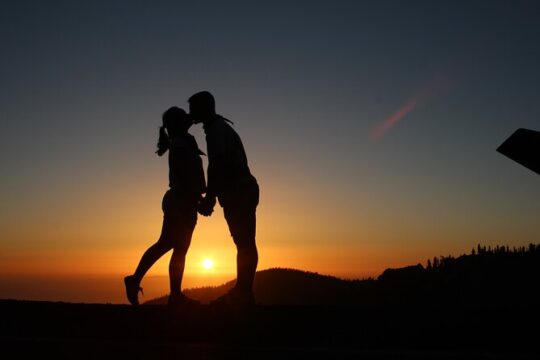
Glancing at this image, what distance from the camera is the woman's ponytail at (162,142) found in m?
7.62

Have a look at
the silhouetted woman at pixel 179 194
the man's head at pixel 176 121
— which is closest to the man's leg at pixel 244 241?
the silhouetted woman at pixel 179 194

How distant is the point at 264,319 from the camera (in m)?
4.94

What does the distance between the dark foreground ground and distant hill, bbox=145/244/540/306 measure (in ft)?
175

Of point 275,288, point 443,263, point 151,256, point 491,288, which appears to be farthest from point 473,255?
point 151,256

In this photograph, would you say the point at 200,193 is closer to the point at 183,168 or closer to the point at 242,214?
the point at 183,168

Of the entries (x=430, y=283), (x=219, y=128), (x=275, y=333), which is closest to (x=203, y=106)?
(x=219, y=128)

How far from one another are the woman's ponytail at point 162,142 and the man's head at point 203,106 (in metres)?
0.71

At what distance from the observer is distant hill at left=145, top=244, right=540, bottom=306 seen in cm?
5872

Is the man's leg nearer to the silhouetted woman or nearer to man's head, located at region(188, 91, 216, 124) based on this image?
the silhouetted woman

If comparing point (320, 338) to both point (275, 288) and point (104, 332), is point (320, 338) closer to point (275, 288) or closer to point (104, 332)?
point (104, 332)

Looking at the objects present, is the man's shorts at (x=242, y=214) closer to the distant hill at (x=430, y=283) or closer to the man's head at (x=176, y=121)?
the man's head at (x=176, y=121)

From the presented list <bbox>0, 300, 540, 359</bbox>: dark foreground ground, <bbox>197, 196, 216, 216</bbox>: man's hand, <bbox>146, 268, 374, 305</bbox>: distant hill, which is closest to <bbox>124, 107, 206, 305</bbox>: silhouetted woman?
<bbox>197, 196, 216, 216</bbox>: man's hand

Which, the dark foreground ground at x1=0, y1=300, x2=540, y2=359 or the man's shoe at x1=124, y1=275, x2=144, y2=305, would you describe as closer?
the dark foreground ground at x1=0, y1=300, x2=540, y2=359

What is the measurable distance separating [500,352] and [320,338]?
1230 mm
